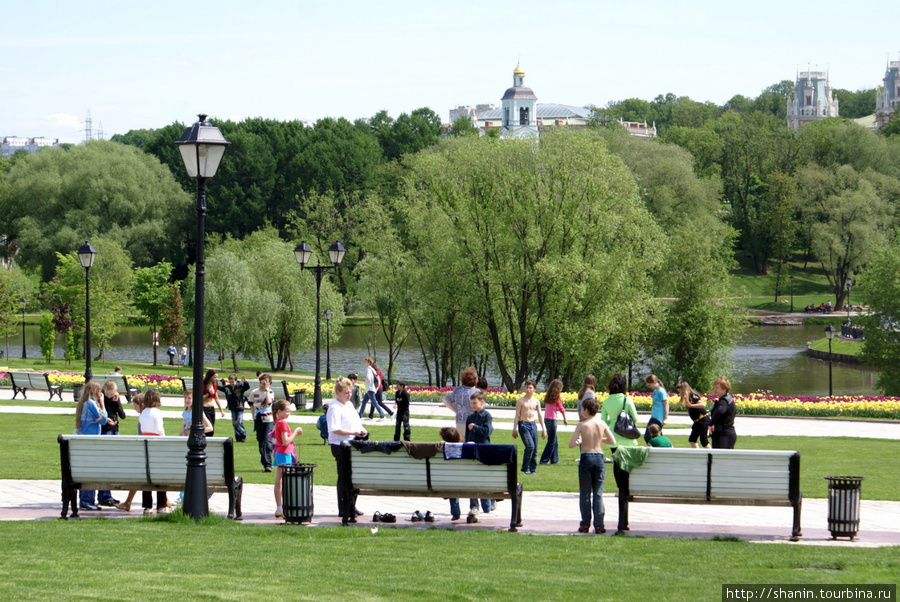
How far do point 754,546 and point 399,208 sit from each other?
38.5 meters

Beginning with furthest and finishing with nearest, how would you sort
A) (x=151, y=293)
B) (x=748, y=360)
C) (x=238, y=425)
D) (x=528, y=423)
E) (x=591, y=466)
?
(x=151, y=293) → (x=748, y=360) → (x=238, y=425) → (x=528, y=423) → (x=591, y=466)

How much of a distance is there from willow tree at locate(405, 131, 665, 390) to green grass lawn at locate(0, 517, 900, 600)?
26.2m

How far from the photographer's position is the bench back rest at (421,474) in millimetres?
10703

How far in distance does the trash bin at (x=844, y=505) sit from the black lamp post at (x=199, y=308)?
22.2ft

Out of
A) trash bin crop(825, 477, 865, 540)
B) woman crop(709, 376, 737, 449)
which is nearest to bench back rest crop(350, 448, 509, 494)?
trash bin crop(825, 477, 865, 540)

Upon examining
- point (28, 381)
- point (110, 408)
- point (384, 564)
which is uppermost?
point (110, 408)

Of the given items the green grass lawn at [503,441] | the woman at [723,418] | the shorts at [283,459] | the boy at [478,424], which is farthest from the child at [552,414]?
the shorts at [283,459]

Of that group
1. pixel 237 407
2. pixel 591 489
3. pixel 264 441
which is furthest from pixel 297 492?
pixel 237 407

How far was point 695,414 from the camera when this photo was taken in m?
15.7

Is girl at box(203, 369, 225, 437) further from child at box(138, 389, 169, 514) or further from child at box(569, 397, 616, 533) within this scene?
child at box(569, 397, 616, 533)

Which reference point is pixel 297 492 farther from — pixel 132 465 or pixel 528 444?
pixel 528 444

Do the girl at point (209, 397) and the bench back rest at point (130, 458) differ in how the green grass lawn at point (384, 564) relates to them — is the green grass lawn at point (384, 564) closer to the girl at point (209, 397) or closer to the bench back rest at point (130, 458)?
the bench back rest at point (130, 458)

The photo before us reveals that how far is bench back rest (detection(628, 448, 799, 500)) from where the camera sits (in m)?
10.5

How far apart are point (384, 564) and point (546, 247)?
29630 millimetres
